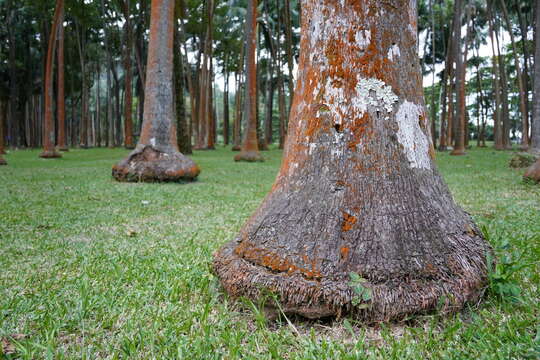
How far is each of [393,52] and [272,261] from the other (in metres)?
1.26

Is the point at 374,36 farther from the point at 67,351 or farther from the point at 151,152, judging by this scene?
the point at 151,152

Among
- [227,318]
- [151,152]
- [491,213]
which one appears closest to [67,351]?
[227,318]

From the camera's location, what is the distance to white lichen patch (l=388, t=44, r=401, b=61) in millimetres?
2121

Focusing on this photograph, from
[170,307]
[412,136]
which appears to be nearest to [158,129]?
[170,307]

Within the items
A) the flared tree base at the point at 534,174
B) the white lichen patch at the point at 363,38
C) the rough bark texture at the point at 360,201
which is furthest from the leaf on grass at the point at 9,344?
the flared tree base at the point at 534,174

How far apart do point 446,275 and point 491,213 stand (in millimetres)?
3150

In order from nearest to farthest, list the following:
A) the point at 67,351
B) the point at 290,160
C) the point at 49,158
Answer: the point at 67,351
the point at 290,160
the point at 49,158

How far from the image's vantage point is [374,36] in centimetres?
210

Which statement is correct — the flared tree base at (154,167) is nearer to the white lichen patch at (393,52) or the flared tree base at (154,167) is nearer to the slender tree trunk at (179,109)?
the white lichen patch at (393,52)

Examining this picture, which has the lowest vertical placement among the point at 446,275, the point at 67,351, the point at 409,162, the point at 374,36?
the point at 67,351

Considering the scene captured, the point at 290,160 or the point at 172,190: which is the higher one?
the point at 290,160

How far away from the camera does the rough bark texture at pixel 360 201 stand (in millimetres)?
1877

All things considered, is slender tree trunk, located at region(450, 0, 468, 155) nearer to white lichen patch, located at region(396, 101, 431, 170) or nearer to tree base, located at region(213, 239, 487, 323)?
white lichen patch, located at region(396, 101, 431, 170)

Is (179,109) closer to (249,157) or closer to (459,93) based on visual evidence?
(249,157)
